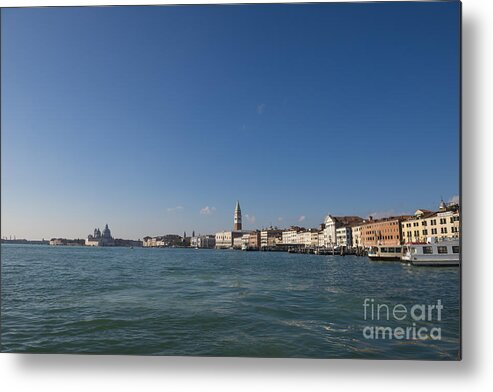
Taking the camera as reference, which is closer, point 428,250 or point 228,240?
point 428,250

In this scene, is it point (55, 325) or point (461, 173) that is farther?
point (55, 325)

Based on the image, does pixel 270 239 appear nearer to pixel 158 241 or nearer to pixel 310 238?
pixel 310 238

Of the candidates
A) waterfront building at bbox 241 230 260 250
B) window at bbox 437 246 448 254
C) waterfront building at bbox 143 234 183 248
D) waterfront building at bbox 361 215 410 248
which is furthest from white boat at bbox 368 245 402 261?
waterfront building at bbox 241 230 260 250

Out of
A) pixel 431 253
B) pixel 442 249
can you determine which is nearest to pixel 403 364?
pixel 442 249

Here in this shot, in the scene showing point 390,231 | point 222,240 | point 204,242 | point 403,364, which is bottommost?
point 204,242

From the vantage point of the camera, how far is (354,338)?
297 cm

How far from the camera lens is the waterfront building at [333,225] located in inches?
1215

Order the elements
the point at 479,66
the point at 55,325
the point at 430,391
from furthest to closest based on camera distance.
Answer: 1. the point at 55,325
2. the point at 479,66
3. the point at 430,391

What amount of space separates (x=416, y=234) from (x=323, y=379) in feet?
38.6

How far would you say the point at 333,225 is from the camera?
3419 cm

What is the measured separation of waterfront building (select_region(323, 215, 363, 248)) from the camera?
30.9m

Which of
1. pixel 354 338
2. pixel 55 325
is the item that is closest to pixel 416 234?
pixel 354 338

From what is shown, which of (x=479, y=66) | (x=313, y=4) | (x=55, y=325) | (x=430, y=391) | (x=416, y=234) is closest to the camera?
(x=430, y=391)

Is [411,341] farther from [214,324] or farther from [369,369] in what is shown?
[214,324]
